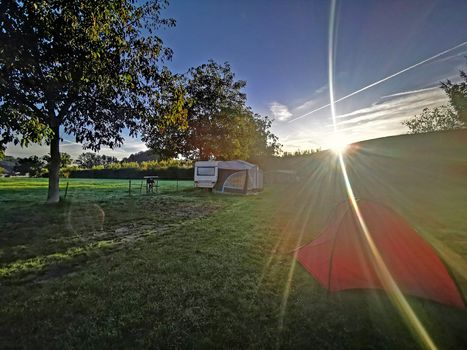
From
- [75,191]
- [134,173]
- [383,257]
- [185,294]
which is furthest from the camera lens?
[134,173]

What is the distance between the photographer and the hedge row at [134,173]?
126ft

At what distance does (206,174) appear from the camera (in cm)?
1783

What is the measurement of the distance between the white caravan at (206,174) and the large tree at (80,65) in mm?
9428

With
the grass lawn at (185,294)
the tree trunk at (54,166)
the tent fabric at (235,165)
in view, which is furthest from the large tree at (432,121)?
the tree trunk at (54,166)

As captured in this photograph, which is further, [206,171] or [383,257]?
[206,171]

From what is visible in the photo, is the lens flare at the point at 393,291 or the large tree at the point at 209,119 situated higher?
the large tree at the point at 209,119

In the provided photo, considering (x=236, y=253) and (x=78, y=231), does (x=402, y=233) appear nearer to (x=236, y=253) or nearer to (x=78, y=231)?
(x=236, y=253)

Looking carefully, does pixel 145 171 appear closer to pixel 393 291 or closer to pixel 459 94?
pixel 393 291

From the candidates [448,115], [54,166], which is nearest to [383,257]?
[54,166]

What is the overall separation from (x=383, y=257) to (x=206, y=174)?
15205mm

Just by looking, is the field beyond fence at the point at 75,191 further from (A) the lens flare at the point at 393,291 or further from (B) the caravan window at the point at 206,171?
(A) the lens flare at the point at 393,291

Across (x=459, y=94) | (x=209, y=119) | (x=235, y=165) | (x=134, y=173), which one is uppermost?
(x=459, y=94)

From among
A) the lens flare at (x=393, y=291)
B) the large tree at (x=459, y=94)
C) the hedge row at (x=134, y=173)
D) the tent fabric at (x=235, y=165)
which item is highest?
the large tree at (x=459, y=94)

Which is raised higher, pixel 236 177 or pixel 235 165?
pixel 235 165
